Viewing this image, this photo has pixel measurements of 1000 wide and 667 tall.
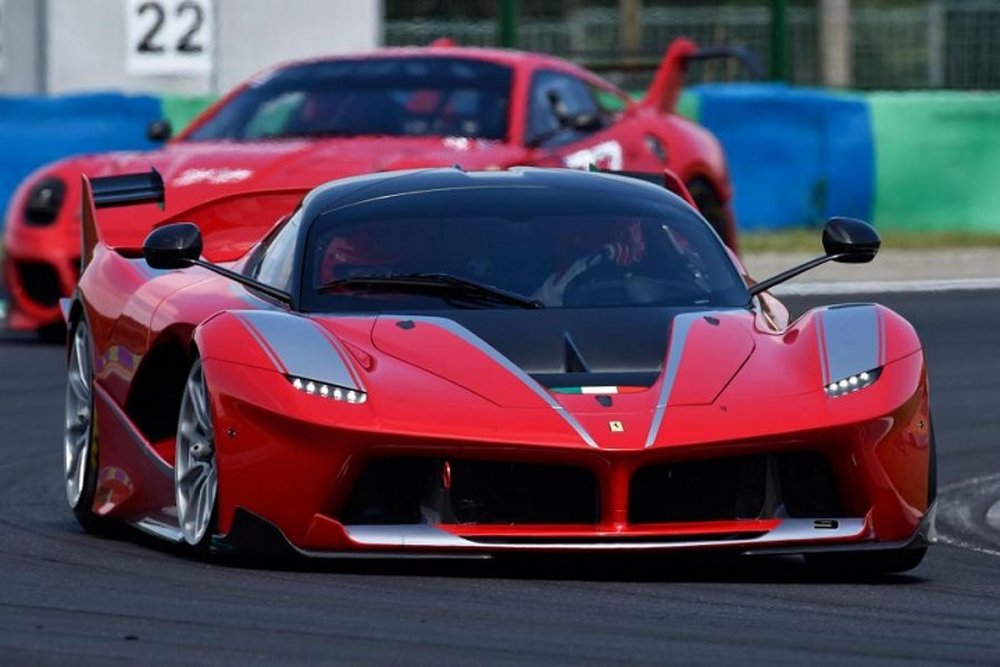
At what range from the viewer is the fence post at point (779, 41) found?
21781 millimetres

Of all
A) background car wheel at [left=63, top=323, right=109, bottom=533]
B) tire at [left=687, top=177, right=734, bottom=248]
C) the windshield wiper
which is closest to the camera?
the windshield wiper

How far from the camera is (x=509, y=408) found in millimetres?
6301

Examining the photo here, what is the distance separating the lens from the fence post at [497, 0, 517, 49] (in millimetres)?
21562

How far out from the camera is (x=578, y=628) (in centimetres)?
557

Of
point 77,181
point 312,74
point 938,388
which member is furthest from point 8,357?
Answer: point 938,388

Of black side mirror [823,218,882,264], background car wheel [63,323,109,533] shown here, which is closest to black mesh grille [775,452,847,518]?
black side mirror [823,218,882,264]

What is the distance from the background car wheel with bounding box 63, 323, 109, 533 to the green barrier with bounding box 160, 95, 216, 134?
1035cm

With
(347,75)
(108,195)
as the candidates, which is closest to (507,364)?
(108,195)

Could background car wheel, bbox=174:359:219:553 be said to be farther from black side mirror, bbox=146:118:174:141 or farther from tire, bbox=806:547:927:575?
black side mirror, bbox=146:118:174:141

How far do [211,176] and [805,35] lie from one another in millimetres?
10741

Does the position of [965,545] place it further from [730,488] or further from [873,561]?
[730,488]

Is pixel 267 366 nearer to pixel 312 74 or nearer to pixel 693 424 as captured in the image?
pixel 693 424

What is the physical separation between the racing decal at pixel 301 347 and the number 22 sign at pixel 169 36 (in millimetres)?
15663

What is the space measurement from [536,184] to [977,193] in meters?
12.4
